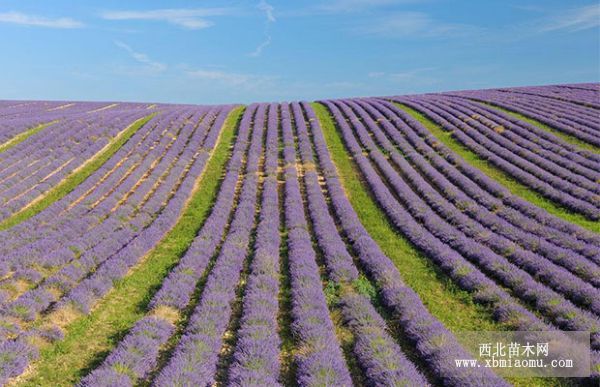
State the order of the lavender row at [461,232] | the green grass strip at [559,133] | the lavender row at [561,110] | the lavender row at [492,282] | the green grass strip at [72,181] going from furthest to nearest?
the lavender row at [561,110]
the green grass strip at [559,133]
the green grass strip at [72,181]
the lavender row at [461,232]
the lavender row at [492,282]

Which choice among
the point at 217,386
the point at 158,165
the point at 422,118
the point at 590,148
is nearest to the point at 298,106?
the point at 422,118

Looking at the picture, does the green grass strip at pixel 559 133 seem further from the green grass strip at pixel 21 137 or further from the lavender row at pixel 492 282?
the green grass strip at pixel 21 137

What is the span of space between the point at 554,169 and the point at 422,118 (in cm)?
1483

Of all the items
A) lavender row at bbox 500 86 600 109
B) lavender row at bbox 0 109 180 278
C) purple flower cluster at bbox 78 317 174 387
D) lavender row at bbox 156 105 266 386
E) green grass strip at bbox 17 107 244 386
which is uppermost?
lavender row at bbox 500 86 600 109

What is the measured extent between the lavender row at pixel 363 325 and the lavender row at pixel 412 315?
42 centimetres

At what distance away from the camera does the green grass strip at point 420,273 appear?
1005 centimetres

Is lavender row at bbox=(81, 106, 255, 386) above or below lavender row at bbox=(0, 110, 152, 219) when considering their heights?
below

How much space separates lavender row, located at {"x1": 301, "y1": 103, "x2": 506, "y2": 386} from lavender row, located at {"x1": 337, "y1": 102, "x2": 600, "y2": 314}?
2.68m

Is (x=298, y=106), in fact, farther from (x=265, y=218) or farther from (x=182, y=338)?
(x=182, y=338)

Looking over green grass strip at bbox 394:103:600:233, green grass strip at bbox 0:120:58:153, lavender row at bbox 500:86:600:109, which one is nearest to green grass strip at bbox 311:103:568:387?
green grass strip at bbox 394:103:600:233

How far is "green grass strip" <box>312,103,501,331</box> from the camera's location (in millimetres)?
10047

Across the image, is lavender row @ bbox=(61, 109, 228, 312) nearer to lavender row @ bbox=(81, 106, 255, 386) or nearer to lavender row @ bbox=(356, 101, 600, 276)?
lavender row @ bbox=(81, 106, 255, 386)

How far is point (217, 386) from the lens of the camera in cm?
771

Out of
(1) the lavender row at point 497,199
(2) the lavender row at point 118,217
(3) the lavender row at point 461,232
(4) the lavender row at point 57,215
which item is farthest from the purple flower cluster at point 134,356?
(1) the lavender row at point 497,199
